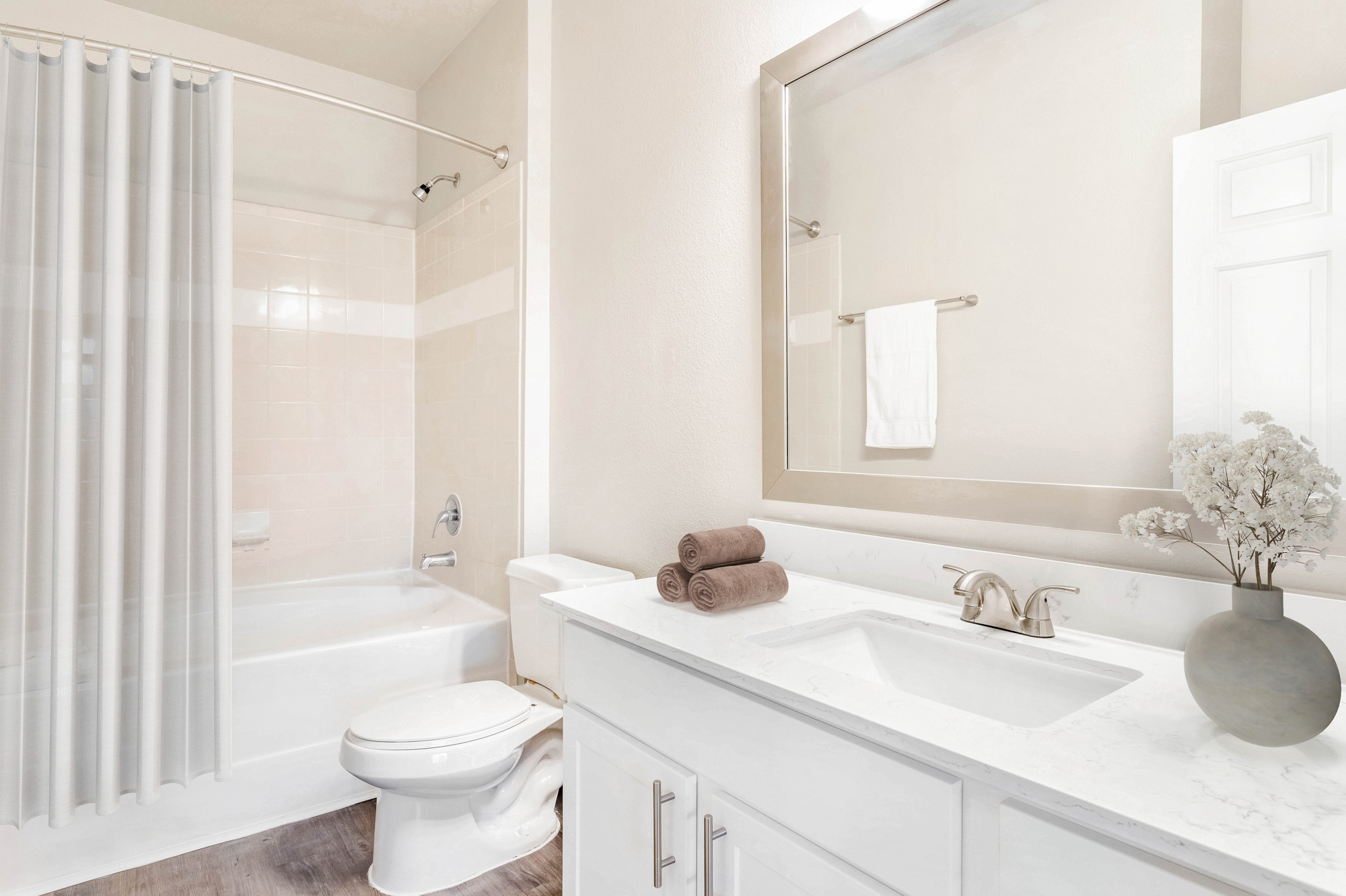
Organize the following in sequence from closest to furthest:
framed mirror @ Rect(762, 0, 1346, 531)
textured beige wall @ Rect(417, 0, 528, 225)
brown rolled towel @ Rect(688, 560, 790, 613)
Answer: framed mirror @ Rect(762, 0, 1346, 531)
brown rolled towel @ Rect(688, 560, 790, 613)
textured beige wall @ Rect(417, 0, 528, 225)

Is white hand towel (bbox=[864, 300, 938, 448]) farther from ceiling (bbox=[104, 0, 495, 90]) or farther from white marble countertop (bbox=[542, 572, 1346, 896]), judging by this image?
ceiling (bbox=[104, 0, 495, 90])

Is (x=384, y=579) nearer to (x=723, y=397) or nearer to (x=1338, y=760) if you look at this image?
(x=723, y=397)

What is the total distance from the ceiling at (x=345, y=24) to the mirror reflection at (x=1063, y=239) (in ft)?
5.97

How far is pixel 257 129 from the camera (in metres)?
2.71

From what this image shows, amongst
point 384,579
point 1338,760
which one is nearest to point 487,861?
point 384,579

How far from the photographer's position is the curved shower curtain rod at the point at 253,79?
155cm

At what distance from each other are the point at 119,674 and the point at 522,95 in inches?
78.3

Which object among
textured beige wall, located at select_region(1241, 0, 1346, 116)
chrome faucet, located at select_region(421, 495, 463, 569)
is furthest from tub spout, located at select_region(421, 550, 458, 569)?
textured beige wall, located at select_region(1241, 0, 1346, 116)

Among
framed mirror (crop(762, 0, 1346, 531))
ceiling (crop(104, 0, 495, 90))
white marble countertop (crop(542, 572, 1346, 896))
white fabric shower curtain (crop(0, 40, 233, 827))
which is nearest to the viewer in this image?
white marble countertop (crop(542, 572, 1346, 896))

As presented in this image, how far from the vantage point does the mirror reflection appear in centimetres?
81

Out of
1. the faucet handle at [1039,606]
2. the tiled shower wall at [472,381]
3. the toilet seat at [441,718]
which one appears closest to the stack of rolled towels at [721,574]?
the faucet handle at [1039,606]

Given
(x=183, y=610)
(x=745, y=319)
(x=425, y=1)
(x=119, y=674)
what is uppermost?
(x=425, y=1)

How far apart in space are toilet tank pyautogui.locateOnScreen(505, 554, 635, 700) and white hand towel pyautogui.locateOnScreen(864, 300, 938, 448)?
0.86m

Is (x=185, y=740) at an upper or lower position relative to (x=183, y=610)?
lower
